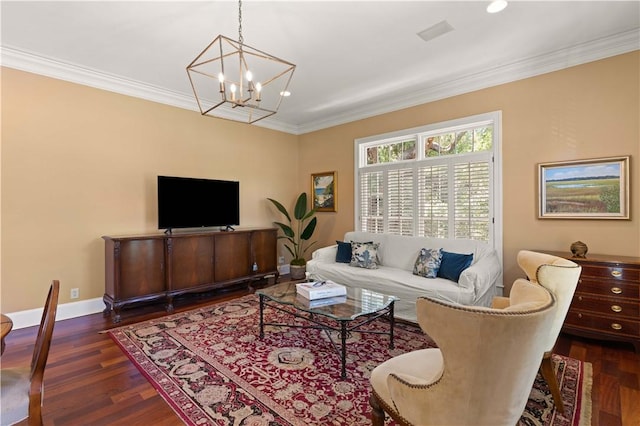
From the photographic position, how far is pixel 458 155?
13.1ft

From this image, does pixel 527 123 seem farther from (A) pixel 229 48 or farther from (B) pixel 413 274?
(A) pixel 229 48

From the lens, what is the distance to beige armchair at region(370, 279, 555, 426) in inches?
41.6

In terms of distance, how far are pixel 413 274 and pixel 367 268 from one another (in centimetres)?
59

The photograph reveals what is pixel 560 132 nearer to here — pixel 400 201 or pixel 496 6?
pixel 496 6

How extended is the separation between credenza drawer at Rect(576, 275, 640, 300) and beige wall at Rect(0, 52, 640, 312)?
50 centimetres

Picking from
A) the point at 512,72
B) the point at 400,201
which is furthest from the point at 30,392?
the point at 512,72

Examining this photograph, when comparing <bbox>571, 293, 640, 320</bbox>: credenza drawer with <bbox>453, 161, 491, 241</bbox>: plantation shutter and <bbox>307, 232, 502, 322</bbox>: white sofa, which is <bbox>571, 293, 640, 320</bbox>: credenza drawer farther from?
<bbox>453, 161, 491, 241</bbox>: plantation shutter

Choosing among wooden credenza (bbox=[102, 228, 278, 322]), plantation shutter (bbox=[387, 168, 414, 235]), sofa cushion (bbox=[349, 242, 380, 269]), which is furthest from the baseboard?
plantation shutter (bbox=[387, 168, 414, 235])

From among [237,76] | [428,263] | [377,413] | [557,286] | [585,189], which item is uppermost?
[237,76]

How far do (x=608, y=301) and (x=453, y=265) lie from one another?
129cm

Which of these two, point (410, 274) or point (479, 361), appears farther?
point (410, 274)

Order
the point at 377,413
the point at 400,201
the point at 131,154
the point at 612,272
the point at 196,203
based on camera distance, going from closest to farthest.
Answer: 1. the point at 377,413
2. the point at 612,272
3. the point at 131,154
4. the point at 196,203
5. the point at 400,201

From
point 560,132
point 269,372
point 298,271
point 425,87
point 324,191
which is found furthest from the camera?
point 324,191

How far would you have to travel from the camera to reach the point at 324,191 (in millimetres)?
5672
